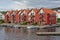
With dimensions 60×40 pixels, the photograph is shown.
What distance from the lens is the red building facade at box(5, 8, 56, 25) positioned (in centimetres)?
8150

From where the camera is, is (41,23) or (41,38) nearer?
(41,38)

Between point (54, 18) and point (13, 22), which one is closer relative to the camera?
point (54, 18)

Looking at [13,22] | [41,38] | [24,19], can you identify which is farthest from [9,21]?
[41,38]

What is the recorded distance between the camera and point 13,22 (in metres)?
94.8

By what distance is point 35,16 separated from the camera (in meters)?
84.0

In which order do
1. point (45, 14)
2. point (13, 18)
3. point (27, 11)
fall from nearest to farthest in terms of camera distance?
point (45, 14), point (27, 11), point (13, 18)

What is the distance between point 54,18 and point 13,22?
56.0 ft

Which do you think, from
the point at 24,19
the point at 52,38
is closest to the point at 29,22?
the point at 24,19

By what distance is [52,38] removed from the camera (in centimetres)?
4494

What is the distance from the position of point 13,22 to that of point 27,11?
947 cm

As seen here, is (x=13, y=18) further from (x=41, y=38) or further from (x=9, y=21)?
(x=41, y=38)

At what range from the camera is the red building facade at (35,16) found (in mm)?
81500

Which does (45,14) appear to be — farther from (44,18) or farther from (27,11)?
(27,11)

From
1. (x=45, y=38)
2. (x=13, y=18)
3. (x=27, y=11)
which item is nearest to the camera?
(x=45, y=38)
